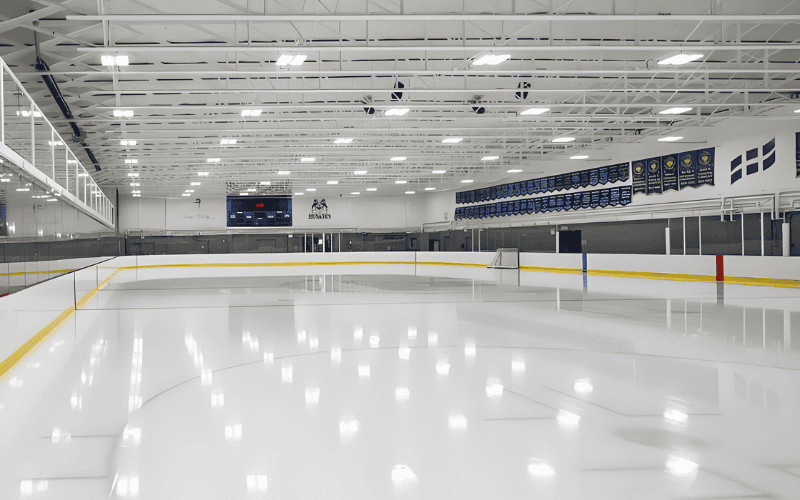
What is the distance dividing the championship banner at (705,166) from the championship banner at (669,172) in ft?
3.78

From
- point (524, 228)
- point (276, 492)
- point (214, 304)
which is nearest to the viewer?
point (276, 492)

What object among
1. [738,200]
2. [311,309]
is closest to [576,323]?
[311,309]

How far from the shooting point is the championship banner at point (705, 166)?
22406mm

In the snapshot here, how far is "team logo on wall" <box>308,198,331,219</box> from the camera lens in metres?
45.2

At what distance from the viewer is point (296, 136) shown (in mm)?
24266

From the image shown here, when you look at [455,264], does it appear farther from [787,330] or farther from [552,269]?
[787,330]

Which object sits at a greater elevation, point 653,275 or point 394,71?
point 394,71

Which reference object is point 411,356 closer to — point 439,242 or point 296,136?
point 296,136

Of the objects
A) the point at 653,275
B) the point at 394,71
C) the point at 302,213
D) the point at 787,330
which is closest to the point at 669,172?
the point at 653,275

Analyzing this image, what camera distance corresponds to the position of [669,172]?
959 inches

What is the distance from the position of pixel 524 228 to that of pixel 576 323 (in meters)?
20.5

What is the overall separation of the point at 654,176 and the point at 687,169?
6.14 feet

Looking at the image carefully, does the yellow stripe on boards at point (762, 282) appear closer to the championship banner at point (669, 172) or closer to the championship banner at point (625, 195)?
the championship banner at point (669, 172)

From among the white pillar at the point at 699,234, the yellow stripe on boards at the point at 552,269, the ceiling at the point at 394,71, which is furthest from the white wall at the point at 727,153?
the yellow stripe on boards at the point at 552,269
